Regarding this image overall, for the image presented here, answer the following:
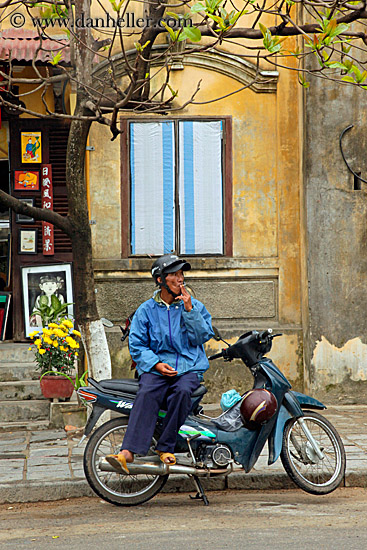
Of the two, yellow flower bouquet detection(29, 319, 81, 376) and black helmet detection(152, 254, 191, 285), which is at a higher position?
black helmet detection(152, 254, 191, 285)

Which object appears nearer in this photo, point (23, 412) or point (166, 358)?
point (166, 358)

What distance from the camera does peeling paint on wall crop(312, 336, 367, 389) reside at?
9789mm

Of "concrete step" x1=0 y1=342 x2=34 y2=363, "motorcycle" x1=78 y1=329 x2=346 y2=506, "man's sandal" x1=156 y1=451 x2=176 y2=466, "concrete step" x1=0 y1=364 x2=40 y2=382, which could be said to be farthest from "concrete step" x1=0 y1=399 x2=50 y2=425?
"man's sandal" x1=156 y1=451 x2=176 y2=466

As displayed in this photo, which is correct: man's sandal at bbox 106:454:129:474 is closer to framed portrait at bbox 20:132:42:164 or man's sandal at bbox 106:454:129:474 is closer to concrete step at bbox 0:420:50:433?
concrete step at bbox 0:420:50:433

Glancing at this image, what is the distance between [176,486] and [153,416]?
983 millimetres

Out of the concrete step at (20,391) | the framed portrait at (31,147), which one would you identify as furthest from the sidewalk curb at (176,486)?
the framed portrait at (31,147)

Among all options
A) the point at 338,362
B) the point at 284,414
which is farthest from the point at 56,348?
the point at 338,362

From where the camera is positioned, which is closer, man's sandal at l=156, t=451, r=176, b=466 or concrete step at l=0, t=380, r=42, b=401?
man's sandal at l=156, t=451, r=176, b=466

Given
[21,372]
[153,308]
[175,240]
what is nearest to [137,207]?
[175,240]

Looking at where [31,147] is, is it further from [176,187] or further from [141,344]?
[141,344]

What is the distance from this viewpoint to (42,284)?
33.6ft

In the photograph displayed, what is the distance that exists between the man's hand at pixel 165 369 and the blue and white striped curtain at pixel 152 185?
4.73m

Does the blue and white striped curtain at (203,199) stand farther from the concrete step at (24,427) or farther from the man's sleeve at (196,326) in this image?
the man's sleeve at (196,326)

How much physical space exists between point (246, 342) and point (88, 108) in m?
3.14
